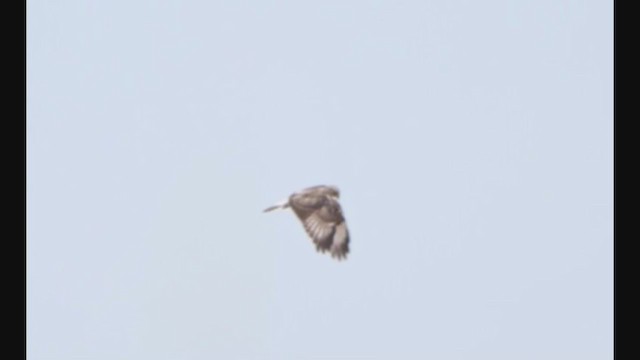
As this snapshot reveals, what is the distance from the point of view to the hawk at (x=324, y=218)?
23000 mm

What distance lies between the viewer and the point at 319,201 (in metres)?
23.3

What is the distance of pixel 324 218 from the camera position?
2316 cm

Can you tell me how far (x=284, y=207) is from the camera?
23547mm

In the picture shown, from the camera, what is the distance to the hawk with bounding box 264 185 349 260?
23000mm
